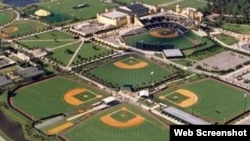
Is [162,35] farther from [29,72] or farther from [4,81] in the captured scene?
[4,81]

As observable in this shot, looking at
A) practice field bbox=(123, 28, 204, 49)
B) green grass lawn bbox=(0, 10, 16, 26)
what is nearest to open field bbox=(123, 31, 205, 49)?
practice field bbox=(123, 28, 204, 49)

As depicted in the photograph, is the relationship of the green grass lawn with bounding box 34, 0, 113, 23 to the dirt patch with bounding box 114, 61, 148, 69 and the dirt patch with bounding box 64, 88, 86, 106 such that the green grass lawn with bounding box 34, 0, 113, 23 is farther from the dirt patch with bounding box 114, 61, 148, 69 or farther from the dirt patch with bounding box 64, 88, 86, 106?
the dirt patch with bounding box 64, 88, 86, 106

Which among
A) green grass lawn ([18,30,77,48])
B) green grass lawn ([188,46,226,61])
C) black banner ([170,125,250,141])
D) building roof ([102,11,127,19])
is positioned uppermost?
black banner ([170,125,250,141])

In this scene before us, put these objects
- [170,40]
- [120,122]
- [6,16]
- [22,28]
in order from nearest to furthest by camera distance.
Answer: [120,122]
[170,40]
[22,28]
[6,16]

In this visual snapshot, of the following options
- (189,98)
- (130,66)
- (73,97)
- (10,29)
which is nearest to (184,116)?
(189,98)

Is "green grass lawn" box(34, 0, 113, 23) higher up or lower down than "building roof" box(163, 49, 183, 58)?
higher up

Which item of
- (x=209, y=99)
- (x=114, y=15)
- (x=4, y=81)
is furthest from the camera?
(x=114, y=15)

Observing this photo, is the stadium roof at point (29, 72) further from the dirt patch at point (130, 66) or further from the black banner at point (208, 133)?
the black banner at point (208, 133)
